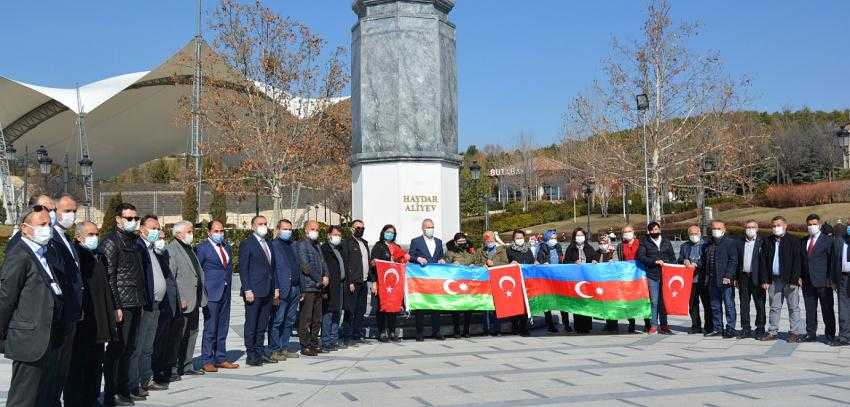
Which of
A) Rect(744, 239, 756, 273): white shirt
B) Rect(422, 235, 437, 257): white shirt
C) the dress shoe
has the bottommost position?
the dress shoe

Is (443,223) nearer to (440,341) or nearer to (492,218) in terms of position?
(440,341)

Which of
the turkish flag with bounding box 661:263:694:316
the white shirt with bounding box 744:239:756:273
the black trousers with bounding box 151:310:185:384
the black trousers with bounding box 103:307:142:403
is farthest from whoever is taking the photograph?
the turkish flag with bounding box 661:263:694:316

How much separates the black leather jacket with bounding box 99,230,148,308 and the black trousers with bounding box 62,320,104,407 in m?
0.49

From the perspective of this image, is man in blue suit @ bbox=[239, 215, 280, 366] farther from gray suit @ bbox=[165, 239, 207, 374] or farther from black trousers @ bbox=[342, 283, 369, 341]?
black trousers @ bbox=[342, 283, 369, 341]

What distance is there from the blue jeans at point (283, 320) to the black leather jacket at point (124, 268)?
8.72ft

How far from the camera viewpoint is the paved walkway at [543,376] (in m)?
7.09

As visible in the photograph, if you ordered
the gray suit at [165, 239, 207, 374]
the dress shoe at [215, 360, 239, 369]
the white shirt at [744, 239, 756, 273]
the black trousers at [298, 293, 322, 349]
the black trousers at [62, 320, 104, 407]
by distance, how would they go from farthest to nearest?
the white shirt at [744, 239, 756, 273]
the black trousers at [298, 293, 322, 349]
the dress shoe at [215, 360, 239, 369]
the gray suit at [165, 239, 207, 374]
the black trousers at [62, 320, 104, 407]

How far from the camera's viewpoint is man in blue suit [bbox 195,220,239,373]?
29.7 feet

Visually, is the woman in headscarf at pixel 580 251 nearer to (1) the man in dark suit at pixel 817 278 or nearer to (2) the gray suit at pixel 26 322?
(1) the man in dark suit at pixel 817 278

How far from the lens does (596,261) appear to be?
13047 mm

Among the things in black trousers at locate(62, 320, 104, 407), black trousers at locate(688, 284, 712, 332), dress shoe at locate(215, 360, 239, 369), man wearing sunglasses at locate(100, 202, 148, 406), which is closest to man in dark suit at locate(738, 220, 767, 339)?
black trousers at locate(688, 284, 712, 332)

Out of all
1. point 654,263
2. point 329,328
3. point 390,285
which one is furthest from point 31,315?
point 654,263

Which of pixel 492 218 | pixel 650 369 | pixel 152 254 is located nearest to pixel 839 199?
pixel 492 218

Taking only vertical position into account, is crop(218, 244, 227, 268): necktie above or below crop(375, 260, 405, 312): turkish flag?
above
